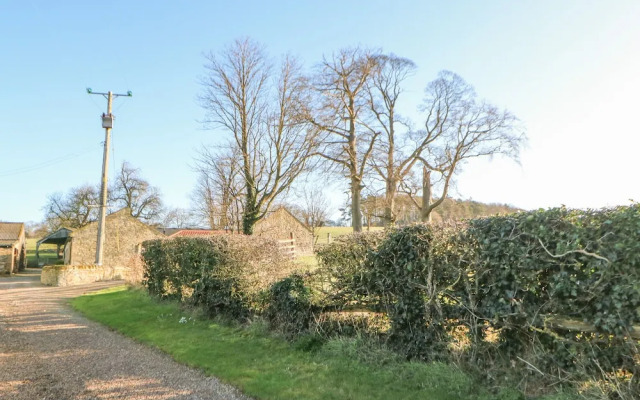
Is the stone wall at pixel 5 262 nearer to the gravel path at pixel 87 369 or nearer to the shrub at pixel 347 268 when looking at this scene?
the gravel path at pixel 87 369

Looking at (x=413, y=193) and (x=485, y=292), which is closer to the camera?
(x=485, y=292)

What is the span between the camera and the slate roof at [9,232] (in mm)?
37156

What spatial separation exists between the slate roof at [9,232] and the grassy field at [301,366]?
3550cm

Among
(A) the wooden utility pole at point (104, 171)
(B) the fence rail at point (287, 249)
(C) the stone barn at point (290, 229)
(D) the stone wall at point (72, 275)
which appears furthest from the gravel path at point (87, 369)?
(C) the stone barn at point (290, 229)

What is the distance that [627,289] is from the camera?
145 inches

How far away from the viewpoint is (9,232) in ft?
127

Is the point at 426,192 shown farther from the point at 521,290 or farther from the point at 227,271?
the point at 521,290

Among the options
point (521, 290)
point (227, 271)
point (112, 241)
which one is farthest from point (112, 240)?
point (521, 290)

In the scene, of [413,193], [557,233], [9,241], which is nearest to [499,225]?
[557,233]

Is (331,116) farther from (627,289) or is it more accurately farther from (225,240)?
(627,289)

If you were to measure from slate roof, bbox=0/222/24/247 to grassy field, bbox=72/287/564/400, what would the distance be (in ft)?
116

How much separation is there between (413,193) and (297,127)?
9.28m

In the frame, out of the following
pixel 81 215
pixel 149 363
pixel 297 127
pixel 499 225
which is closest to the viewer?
pixel 499 225

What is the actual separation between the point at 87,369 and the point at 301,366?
3188 mm
